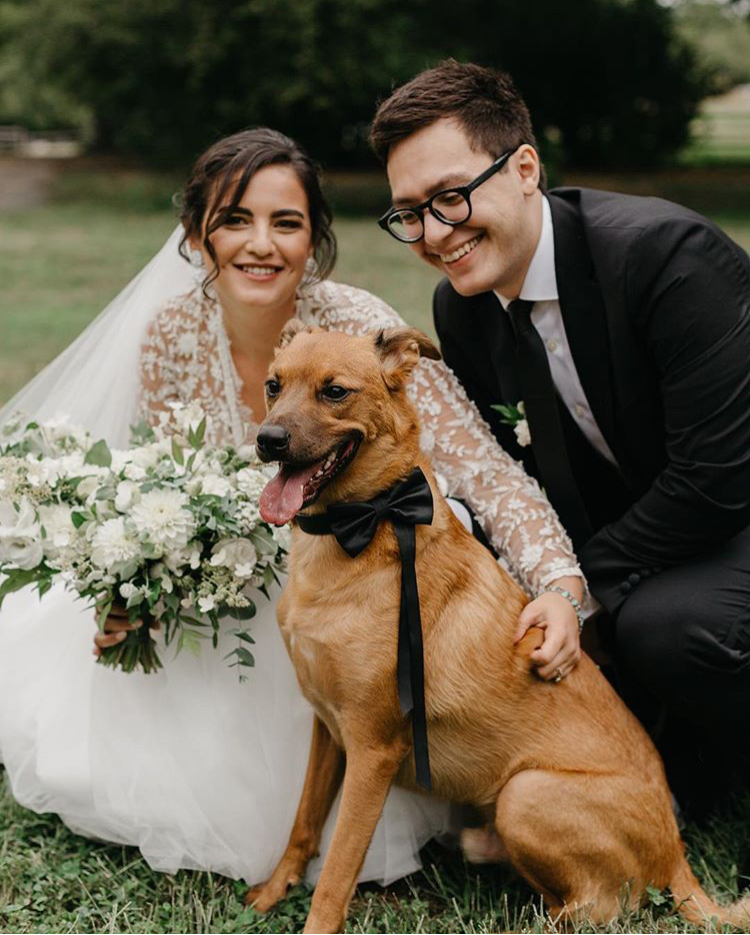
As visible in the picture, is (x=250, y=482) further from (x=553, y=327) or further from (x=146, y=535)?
(x=553, y=327)

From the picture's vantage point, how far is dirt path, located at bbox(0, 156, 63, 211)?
958 inches

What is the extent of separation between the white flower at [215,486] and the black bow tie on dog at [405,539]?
308mm

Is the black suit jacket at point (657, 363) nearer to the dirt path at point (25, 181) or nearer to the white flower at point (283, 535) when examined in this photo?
the white flower at point (283, 535)

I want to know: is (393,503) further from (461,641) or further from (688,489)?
(688,489)

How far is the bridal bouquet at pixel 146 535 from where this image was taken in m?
3.11

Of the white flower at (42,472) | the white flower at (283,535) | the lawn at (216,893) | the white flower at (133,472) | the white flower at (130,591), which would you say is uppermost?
the white flower at (133,472)

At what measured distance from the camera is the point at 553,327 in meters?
3.62

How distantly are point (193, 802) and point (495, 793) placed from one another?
0.99 metres

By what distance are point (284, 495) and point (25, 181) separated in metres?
28.1

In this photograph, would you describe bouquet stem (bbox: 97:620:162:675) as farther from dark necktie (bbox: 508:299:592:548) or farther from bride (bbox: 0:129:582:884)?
dark necktie (bbox: 508:299:592:548)

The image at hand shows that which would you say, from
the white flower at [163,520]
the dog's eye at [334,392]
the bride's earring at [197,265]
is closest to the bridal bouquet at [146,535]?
the white flower at [163,520]

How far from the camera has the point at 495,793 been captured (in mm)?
3154

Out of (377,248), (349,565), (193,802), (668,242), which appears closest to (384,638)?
(349,565)

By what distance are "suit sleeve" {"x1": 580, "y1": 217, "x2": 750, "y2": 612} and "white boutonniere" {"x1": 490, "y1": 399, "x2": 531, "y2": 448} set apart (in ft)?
1.83
